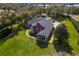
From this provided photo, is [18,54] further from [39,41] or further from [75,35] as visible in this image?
[75,35]

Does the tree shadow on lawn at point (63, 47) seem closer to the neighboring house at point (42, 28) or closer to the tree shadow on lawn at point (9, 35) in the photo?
the neighboring house at point (42, 28)

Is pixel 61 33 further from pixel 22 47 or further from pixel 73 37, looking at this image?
pixel 22 47

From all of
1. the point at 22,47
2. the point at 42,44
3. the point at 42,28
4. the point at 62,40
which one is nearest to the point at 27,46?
the point at 22,47

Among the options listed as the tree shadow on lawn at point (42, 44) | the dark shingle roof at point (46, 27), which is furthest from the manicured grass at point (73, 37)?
the tree shadow on lawn at point (42, 44)

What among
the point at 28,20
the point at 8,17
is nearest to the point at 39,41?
the point at 28,20

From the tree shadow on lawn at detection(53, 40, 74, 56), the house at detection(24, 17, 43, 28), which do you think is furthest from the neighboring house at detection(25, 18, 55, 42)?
the tree shadow on lawn at detection(53, 40, 74, 56)
